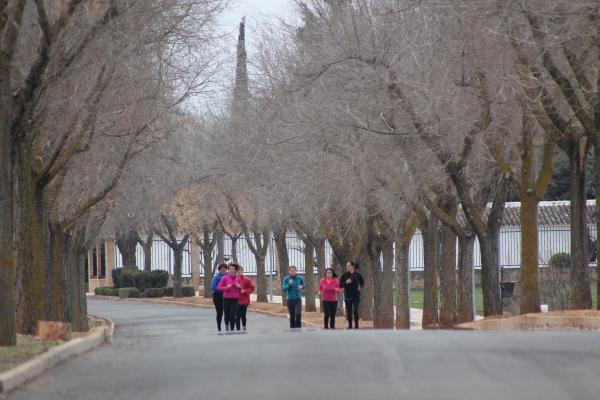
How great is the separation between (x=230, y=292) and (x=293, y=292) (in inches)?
61.7

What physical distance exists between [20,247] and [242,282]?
7079 mm

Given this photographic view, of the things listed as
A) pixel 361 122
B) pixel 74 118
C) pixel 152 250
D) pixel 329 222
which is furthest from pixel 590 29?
pixel 152 250

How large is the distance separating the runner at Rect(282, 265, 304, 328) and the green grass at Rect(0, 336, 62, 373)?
9.37m

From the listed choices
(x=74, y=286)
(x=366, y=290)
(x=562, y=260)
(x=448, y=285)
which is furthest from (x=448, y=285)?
(x=562, y=260)

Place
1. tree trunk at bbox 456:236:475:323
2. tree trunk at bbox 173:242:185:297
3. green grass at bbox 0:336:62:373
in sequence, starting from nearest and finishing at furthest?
green grass at bbox 0:336:62:373 < tree trunk at bbox 456:236:475:323 < tree trunk at bbox 173:242:185:297

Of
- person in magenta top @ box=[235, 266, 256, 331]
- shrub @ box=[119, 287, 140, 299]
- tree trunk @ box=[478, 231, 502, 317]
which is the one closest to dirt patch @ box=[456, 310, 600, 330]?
tree trunk @ box=[478, 231, 502, 317]

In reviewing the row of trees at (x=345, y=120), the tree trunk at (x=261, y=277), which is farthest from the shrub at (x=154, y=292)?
the row of trees at (x=345, y=120)

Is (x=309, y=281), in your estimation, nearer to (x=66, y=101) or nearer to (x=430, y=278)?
(x=430, y=278)

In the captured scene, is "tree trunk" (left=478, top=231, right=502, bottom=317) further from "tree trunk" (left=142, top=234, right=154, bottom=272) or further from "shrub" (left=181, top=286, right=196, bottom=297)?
"tree trunk" (left=142, top=234, right=154, bottom=272)

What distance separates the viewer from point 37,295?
2275 cm

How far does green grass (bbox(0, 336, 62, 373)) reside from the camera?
14.5 m

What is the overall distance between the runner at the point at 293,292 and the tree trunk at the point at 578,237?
19.9 ft

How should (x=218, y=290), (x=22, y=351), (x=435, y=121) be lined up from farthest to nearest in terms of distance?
(x=218, y=290), (x=435, y=121), (x=22, y=351)

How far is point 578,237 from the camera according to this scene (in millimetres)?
24594
